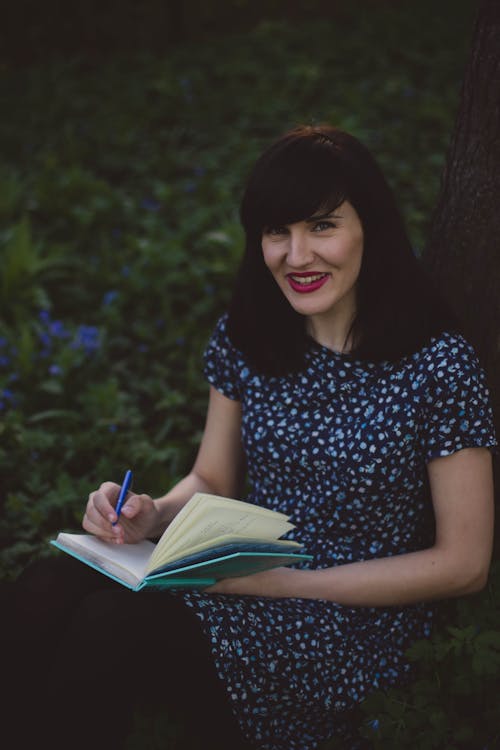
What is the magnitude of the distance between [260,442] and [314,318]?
1.37 feet

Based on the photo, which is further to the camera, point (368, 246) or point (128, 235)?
point (128, 235)

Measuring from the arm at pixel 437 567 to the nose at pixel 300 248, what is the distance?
65 cm

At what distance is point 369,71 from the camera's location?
7.40 m

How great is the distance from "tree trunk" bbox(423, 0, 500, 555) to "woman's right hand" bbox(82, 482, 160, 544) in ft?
3.70

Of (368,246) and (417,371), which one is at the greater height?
(368,246)

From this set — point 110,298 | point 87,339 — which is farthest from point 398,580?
point 110,298

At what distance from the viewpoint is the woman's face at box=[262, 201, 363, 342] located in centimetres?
222

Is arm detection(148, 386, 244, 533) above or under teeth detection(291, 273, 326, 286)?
under

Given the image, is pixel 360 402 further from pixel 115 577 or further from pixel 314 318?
pixel 115 577

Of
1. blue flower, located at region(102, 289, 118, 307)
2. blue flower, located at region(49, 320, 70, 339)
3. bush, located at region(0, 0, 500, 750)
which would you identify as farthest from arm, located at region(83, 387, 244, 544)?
blue flower, located at region(102, 289, 118, 307)

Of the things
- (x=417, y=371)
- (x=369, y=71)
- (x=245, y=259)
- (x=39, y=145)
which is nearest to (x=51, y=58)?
(x=39, y=145)

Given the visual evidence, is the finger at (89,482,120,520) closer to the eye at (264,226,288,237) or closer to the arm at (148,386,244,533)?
the arm at (148,386,244,533)

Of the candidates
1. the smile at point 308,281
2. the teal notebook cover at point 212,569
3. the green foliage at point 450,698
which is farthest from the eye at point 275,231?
the green foliage at point 450,698

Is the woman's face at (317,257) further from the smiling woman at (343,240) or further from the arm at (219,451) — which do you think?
the arm at (219,451)
